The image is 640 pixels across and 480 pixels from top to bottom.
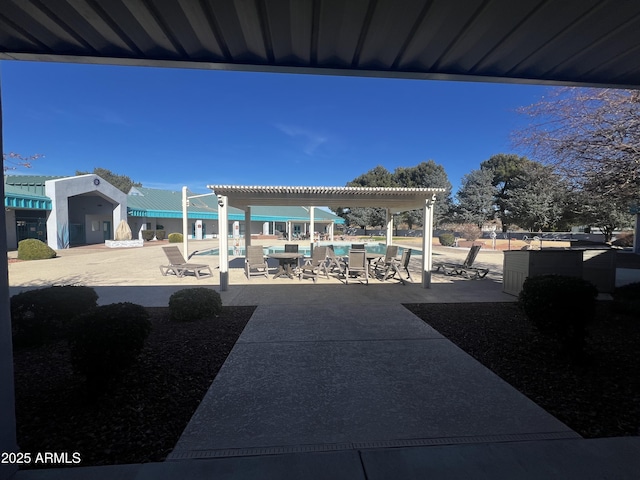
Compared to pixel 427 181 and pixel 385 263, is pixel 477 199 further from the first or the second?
pixel 385 263

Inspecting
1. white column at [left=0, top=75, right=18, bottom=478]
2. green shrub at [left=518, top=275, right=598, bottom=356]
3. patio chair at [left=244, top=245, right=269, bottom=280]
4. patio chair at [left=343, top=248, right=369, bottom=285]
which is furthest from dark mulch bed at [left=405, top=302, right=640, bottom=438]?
patio chair at [left=244, top=245, right=269, bottom=280]

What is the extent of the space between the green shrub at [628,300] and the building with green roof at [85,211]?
485 inches

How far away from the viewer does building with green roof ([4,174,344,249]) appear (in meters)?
21.5

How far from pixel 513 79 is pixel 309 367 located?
11.9ft

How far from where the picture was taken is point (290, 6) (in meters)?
2.15

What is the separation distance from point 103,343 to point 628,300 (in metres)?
8.90

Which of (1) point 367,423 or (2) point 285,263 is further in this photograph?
(2) point 285,263

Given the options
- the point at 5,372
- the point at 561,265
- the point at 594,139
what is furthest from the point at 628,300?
the point at 5,372

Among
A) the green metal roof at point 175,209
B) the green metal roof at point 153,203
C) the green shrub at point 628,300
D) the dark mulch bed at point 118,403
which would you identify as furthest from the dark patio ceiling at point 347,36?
the green metal roof at point 175,209

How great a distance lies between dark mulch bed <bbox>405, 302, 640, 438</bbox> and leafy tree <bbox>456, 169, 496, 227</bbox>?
3337 cm

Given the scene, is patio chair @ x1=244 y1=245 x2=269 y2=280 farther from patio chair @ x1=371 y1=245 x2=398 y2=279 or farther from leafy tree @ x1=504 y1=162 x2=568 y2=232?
leafy tree @ x1=504 y1=162 x2=568 y2=232

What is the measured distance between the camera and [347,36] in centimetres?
243

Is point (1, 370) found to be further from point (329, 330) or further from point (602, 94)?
point (602, 94)

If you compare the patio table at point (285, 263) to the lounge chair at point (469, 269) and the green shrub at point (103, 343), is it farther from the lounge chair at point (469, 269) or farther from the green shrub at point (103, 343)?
the green shrub at point (103, 343)
